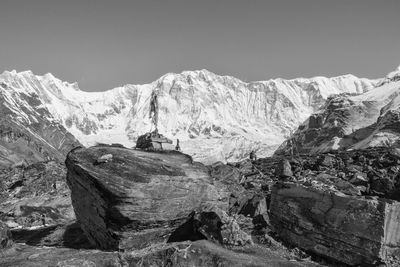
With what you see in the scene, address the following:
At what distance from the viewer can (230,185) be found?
97.7 ft

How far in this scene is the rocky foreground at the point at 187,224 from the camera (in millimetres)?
15570

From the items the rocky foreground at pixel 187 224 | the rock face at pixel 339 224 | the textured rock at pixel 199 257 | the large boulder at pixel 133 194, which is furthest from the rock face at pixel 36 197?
the rock face at pixel 339 224

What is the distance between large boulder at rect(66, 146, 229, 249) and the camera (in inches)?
690

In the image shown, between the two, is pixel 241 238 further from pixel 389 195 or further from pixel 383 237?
pixel 389 195

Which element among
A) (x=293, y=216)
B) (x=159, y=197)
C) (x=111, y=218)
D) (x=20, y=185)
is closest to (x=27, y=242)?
(x=111, y=218)

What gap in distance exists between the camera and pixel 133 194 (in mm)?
17578

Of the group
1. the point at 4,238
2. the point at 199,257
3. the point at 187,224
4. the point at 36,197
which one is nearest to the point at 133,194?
the point at 187,224

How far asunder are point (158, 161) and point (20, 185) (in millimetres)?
25945

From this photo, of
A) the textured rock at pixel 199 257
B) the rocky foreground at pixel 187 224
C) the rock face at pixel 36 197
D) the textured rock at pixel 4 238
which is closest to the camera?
the textured rock at pixel 199 257

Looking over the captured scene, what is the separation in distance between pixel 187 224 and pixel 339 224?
5798 mm

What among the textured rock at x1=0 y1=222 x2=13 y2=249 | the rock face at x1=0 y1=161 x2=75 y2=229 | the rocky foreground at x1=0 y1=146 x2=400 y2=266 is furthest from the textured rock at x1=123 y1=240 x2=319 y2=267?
the rock face at x1=0 y1=161 x2=75 y2=229

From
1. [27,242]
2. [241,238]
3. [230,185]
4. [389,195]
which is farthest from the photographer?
[230,185]

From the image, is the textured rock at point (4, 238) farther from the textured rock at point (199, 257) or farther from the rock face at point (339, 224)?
the rock face at point (339, 224)

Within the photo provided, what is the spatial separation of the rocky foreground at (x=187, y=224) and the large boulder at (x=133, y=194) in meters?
0.04
